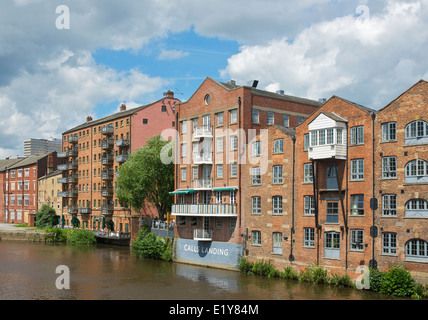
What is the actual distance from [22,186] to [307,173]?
256 ft

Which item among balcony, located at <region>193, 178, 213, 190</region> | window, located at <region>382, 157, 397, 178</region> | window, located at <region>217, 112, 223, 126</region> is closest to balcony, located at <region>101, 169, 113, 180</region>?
balcony, located at <region>193, 178, 213, 190</region>

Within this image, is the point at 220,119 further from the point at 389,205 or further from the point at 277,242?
the point at 389,205

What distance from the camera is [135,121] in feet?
236

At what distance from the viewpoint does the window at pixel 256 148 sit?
1678 inches

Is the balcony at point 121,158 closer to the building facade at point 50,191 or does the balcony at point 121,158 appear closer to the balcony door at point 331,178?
the building facade at point 50,191

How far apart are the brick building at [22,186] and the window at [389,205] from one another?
76.1 meters

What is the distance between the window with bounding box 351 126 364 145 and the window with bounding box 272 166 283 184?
23.8ft

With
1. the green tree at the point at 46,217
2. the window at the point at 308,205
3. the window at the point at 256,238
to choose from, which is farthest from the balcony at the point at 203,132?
the green tree at the point at 46,217

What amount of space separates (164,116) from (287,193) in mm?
37712

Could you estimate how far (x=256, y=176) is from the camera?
42.9 metres

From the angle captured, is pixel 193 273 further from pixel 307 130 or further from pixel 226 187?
pixel 307 130

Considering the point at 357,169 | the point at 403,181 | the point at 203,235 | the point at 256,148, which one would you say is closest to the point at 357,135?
the point at 357,169

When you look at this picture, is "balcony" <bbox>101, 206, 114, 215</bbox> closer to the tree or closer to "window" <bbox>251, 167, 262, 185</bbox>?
the tree

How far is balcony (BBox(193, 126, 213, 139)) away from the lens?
4788 cm
